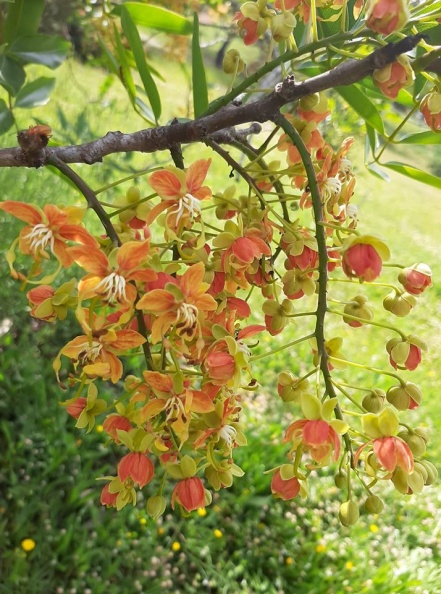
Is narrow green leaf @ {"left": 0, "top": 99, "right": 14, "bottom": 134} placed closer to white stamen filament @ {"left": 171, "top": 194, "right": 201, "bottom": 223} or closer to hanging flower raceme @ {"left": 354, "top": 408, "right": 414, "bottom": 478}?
white stamen filament @ {"left": 171, "top": 194, "right": 201, "bottom": 223}

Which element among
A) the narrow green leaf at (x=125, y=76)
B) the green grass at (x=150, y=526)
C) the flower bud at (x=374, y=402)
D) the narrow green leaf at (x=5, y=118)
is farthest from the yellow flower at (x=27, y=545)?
the flower bud at (x=374, y=402)

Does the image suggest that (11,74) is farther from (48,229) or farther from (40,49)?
(48,229)

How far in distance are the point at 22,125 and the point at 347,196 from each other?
2.91m

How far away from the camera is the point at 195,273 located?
0.43 metres

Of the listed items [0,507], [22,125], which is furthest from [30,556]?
[22,125]

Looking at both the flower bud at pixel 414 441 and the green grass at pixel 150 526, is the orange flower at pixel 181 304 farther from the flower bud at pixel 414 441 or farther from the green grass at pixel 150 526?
the green grass at pixel 150 526

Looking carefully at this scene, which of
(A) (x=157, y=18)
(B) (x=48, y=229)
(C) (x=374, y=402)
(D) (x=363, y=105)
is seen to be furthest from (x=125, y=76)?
(C) (x=374, y=402)

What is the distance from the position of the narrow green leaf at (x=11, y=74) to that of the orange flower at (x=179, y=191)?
1.79ft

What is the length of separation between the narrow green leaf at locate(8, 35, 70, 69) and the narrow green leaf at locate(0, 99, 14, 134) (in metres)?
0.08

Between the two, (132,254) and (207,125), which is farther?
(207,125)

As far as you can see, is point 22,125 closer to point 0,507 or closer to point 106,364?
point 0,507

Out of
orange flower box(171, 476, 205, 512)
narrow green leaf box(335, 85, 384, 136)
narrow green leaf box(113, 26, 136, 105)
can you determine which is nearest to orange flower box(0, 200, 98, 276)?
orange flower box(171, 476, 205, 512)

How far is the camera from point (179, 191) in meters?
0.46

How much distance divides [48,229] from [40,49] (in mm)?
616
